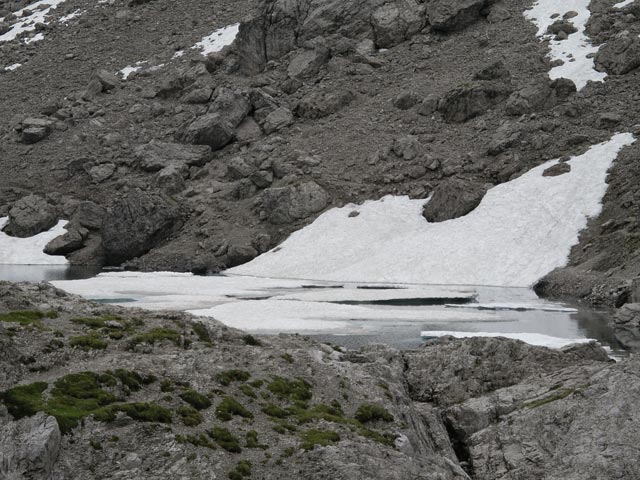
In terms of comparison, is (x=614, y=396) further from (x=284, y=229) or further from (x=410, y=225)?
(x=284, y=229)

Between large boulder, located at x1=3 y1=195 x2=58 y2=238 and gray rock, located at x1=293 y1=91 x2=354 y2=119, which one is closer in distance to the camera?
large boulder, located at x1=3 y1=195 x2=58 y2=238

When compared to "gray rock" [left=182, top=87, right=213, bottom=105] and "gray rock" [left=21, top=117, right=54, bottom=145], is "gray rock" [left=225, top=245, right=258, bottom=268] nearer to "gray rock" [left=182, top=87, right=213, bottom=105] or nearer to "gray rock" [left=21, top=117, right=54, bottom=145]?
"gray rock" [left=182, top=87, right=213, bottom=105]

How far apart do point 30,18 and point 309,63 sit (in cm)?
7836

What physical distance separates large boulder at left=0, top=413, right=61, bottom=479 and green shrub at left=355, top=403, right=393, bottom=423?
799 cm

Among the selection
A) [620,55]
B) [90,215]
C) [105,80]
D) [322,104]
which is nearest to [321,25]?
[322,104]

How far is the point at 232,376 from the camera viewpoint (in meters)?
19.4

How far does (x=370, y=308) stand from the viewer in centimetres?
4838

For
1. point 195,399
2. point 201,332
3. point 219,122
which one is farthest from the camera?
point 219,122

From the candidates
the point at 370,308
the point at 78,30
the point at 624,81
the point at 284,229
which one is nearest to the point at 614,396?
the point at 370,308

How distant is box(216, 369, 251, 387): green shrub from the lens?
62.3 feet

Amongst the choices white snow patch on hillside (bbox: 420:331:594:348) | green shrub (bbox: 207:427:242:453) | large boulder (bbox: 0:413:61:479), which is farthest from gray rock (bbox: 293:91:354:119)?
large boulder (bbox: 0:413:61:479)

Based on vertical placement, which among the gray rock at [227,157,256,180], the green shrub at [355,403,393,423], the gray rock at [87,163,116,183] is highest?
the green shrub at [355,403,393,423]

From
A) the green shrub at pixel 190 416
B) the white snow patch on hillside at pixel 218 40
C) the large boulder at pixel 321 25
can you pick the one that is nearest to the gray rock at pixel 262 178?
the large boulder at pixel 321 25

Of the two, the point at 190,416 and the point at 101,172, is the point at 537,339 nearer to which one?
the point at 190,416
